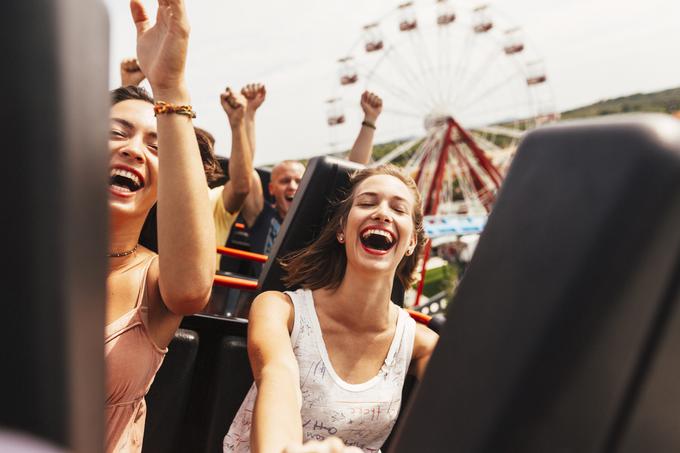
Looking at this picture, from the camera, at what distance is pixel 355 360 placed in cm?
130

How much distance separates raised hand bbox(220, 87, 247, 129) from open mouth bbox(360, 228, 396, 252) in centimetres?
126

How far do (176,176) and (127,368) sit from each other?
0.32 metres

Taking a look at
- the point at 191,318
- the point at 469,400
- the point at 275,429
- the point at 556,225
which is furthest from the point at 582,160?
the point at 191,318

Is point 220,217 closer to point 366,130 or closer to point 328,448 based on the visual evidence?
point 366,130

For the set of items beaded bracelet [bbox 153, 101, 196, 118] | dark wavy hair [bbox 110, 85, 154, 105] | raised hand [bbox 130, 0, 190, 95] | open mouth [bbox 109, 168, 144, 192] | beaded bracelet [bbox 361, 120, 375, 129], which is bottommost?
beaded bracelet [bbox 361, 120, 375, 129]

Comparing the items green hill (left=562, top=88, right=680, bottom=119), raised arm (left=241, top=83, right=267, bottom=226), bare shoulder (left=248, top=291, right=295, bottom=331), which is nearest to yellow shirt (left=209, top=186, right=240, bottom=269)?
raised arm (left=241, top=83, right=267, bottom=226)

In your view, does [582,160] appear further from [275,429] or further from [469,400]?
[275,429]

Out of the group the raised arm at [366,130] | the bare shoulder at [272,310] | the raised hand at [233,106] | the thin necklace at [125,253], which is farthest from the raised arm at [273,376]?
the raised hand at [233,106]

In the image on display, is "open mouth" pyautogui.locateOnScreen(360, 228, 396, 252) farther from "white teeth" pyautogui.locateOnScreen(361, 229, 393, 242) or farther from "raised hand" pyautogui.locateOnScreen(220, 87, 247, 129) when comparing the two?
"raised hand" pyautogui.locateOnScreen(220, 87, 247, 129)

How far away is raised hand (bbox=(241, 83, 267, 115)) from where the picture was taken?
2.88 m

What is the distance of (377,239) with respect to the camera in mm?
1438

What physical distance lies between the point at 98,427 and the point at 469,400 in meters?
0.19

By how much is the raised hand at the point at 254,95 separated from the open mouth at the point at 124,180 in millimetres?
1932

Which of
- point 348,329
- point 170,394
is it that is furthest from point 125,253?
point 348,329
